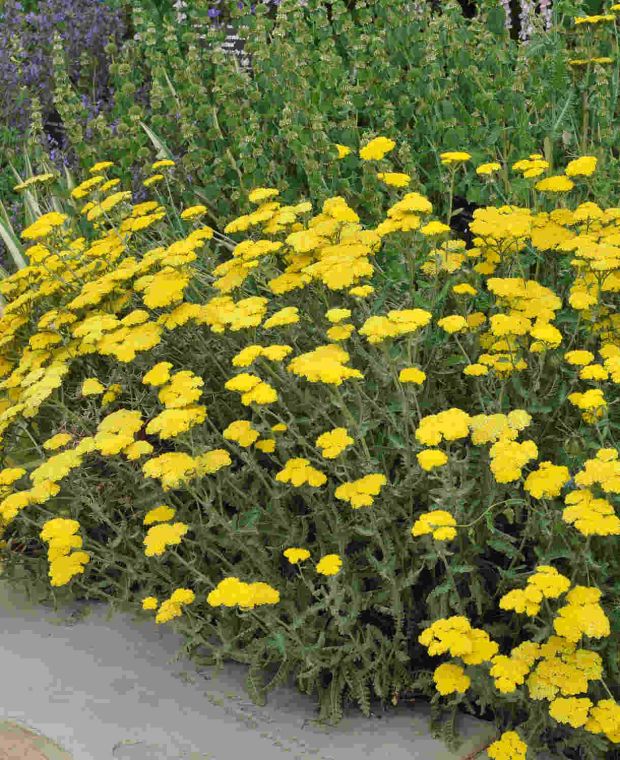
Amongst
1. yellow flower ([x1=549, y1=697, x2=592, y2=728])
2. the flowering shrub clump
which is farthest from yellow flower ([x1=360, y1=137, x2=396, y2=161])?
yellow flower ([x1=549, y1=697, x2=592, y2=728])

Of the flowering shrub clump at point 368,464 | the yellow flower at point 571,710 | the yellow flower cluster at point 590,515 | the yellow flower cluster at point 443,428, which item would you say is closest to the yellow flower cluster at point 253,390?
the flowering shrub clump at point 368,464

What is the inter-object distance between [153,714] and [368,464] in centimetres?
90

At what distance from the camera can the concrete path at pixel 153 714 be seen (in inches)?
103

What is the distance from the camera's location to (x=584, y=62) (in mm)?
3838

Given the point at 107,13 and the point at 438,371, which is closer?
the point at 438,371

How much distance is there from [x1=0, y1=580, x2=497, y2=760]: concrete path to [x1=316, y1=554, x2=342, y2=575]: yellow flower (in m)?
0.50

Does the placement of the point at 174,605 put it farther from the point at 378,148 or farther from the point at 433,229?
the point at 378,148

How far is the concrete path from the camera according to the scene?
262 centimetres

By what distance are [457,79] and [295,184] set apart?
82 centimetres

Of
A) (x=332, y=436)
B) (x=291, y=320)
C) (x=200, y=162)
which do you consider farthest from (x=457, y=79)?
(x=332, y=436)

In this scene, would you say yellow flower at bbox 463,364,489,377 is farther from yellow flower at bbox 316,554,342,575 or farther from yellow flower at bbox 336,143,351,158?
yellow flower at bbox 336,143,351,158

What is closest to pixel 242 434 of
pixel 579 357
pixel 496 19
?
pixel 579 357

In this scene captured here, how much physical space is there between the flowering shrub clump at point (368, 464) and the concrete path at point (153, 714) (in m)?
0.08

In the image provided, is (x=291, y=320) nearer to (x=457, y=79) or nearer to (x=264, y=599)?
(x=264, y=599)
